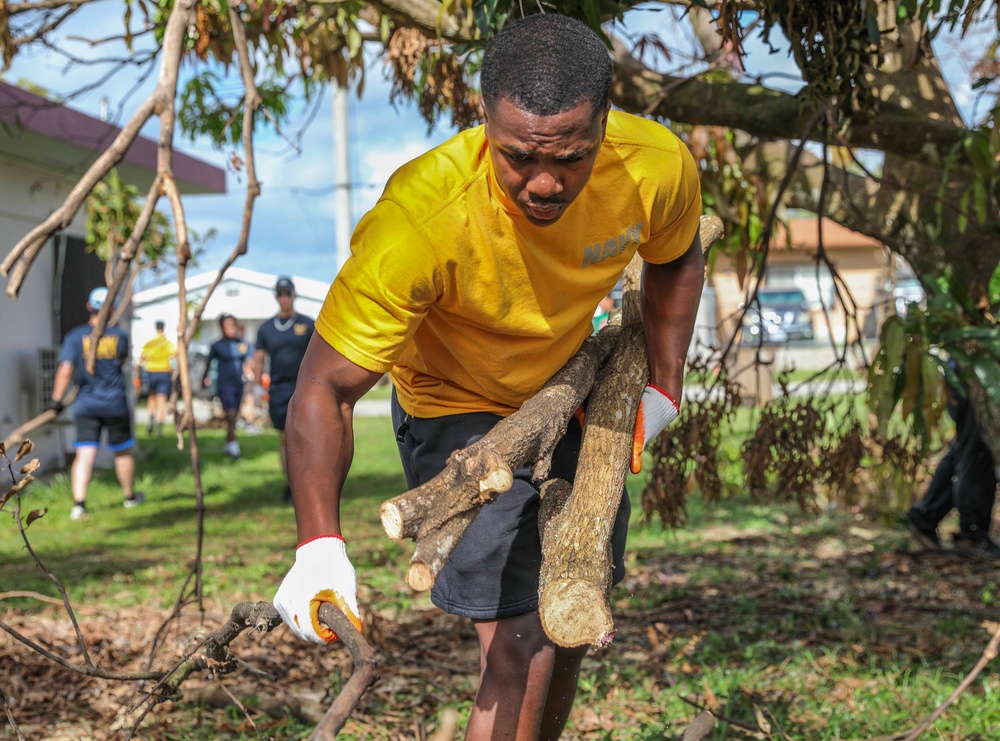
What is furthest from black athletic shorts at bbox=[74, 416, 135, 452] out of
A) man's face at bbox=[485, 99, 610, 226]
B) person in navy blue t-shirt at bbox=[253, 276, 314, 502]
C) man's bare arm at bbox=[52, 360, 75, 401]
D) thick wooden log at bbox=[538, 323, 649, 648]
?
man's face at bbox=[485, 99, 610, 226]

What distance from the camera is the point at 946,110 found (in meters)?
5.28

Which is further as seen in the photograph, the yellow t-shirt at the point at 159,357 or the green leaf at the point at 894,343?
the yellow t-shirt at the point at 159,357

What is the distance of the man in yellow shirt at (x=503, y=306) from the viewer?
220cm

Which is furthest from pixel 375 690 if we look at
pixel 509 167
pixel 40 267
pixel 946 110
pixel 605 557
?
pixel 40 267

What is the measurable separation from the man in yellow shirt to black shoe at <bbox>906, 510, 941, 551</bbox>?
4.23 m

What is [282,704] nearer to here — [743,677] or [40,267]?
[743,677]

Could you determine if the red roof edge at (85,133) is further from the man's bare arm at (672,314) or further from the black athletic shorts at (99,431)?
the man's bare arm at (672,314)

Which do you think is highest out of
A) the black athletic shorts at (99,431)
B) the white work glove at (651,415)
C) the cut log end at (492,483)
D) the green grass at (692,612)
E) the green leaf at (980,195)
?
the green leaf at (980,195)

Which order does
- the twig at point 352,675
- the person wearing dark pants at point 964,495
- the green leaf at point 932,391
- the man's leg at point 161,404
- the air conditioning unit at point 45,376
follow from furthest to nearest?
the man's leg at point 161,404 → the air conditioning unit at point 45,376 → the person wearing dark pants at point 964,495 → the green leaf at point 932,391 → the twig at point 352,675

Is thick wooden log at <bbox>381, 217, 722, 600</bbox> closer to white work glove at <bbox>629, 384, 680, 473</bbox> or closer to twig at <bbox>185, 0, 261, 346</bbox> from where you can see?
white work glove at <bbox>629, 384, 680, 473</bbox>

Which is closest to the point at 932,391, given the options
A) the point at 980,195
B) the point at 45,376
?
the point at 980,195

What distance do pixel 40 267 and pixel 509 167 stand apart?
32.3ft

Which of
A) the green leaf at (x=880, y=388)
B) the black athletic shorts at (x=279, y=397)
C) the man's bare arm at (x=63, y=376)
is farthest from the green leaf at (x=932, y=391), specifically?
the man's bare arm at (x=63, y=376)

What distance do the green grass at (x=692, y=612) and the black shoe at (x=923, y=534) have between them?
193mm
